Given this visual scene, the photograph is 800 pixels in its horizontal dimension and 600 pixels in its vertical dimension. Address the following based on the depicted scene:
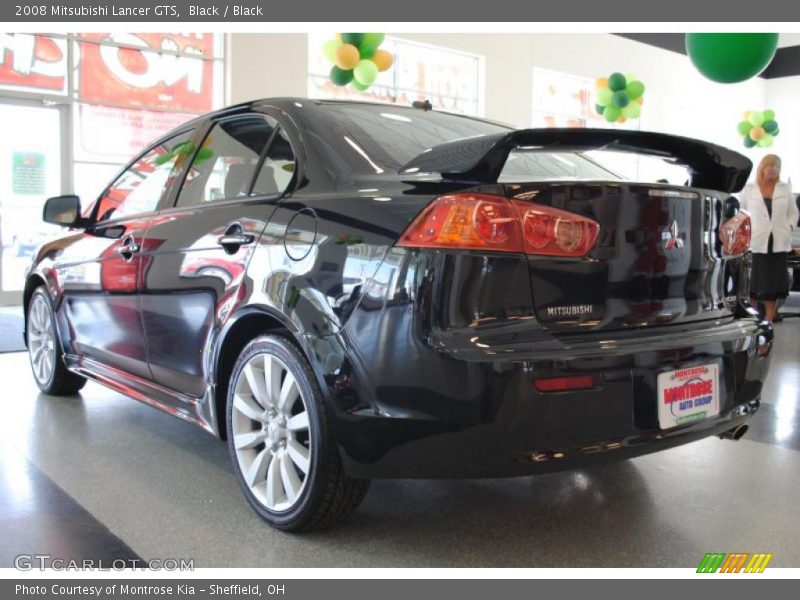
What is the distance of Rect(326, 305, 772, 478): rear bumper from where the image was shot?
173 centimetres

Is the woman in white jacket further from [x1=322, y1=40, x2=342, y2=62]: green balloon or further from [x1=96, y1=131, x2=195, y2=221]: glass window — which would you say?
[x1=96, y1=131, x2=195, y2=221]: glass window

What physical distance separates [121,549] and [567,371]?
4.26 feet

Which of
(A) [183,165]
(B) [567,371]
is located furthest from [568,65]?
(B) [567,371]

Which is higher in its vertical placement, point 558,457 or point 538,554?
point 558,457

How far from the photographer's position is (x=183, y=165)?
2.92 meters

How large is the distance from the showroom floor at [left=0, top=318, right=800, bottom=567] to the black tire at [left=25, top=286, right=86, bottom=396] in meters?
0.66

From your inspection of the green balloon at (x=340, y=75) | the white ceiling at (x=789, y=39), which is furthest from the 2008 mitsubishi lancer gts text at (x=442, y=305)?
the white ceiling at (x=789, y=39)

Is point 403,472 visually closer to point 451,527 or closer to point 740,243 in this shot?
point 451,527

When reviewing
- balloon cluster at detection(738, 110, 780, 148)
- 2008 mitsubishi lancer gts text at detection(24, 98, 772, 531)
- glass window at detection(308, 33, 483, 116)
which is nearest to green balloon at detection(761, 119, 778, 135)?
balloon cluster at detection(738, 110, 780, 148)

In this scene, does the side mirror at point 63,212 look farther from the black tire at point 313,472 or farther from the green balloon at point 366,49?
the green balloon at point 366,49

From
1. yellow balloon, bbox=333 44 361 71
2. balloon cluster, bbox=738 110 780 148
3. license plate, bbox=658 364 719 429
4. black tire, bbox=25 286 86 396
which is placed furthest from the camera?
balloon cluster, bbox=738 110 780 148

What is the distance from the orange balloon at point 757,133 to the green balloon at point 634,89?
20.0ft

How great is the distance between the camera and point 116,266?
10.1ft

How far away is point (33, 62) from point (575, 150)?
29.1 ft
